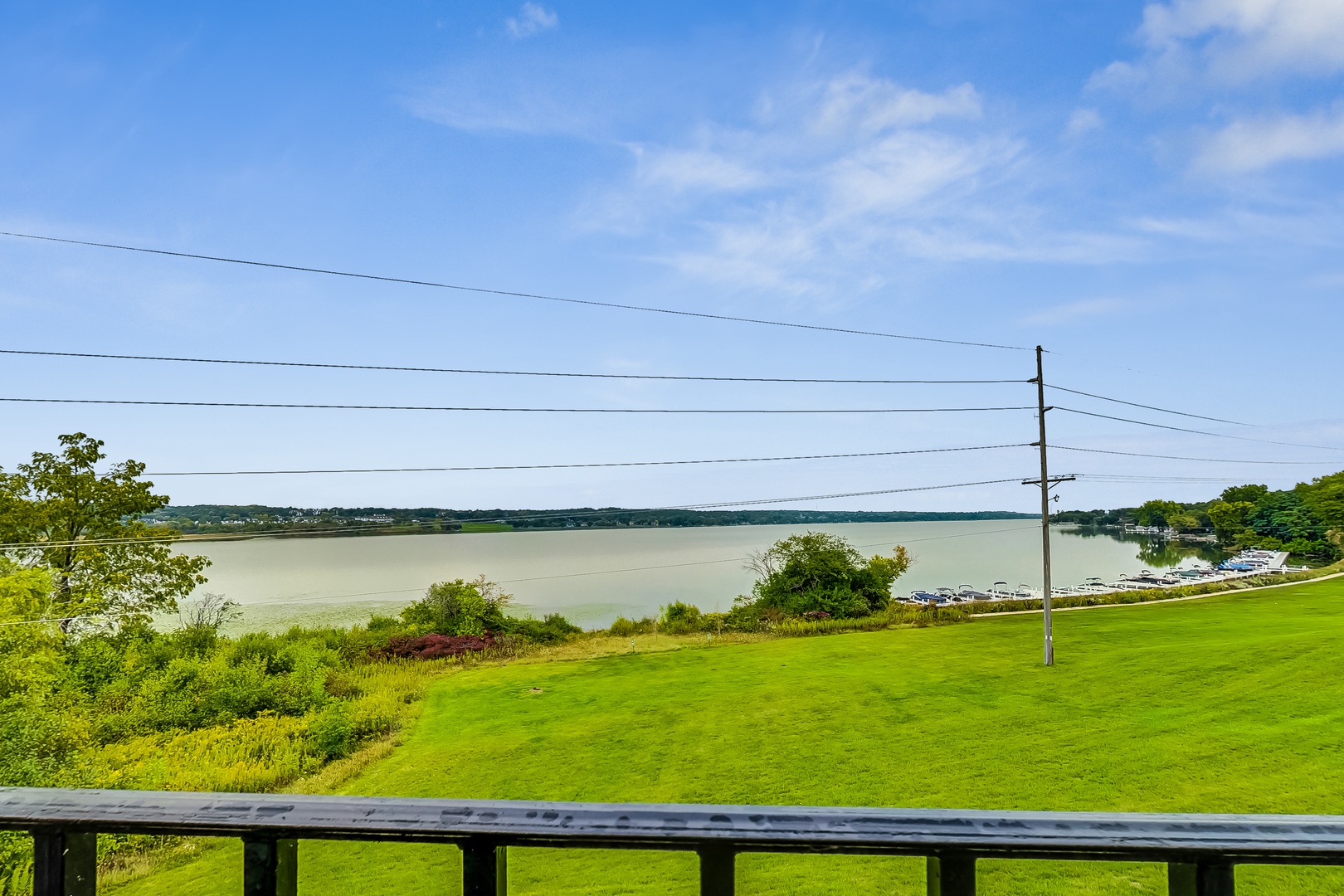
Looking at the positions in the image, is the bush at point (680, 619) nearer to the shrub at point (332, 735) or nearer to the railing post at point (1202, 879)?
the shrub at point (332, 735)

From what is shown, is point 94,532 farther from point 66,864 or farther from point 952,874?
point 952,874

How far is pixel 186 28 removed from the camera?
305 inches

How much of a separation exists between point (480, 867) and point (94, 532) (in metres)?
19.0

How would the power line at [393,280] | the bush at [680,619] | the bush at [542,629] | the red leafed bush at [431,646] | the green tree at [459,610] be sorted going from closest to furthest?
the power line at [393,280]
the red leafed bush at [431,646]
the bush at [542,629]
the green tree at [459,610]
the bush at [680,619]

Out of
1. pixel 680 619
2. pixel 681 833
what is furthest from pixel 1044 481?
pixel 681 833

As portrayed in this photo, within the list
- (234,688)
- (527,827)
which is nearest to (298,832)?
(527,827)

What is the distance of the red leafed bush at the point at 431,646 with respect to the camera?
52.1 ft

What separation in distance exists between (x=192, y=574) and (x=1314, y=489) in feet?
195

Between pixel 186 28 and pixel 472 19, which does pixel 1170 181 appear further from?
pixel 186 28

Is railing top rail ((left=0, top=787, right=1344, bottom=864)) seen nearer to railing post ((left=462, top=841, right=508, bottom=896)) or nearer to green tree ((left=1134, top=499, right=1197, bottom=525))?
railing post ((left=462, top=841, right=508, bottom=896))

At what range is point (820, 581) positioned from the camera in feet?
66.1

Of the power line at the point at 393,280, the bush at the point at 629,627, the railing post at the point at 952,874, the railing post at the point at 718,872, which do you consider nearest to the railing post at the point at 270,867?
the railing post at the point at 718,872

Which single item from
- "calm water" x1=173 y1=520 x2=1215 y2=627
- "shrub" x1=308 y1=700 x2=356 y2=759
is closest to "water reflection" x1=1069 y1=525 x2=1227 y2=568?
"calm water" x1=173 y1=520 x2=1215 y2=627

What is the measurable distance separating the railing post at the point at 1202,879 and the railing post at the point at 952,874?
0.20 m
